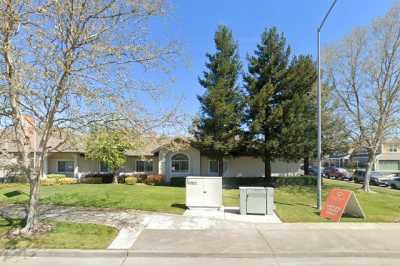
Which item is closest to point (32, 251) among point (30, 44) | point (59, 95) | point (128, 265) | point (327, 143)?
point (128, 265)

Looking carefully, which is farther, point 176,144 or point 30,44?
point 176,144

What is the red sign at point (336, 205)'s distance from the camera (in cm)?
1236

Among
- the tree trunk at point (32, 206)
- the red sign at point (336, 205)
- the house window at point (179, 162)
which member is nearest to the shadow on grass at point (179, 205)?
the red sign at point (336, 205)

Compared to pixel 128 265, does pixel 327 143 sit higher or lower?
higher

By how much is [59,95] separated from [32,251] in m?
3.90

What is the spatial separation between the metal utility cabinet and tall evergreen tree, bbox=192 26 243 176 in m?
10.8

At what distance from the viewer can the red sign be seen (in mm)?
12359

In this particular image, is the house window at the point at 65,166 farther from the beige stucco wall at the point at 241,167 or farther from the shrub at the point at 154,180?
the beige stucco wall at the point at 241,167

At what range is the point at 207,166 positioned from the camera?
31.5 metres

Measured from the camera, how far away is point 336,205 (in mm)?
12758

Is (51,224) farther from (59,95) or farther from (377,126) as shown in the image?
(377,126)

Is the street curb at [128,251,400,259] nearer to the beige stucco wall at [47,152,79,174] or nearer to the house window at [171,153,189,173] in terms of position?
the house window at [171,153,189,173]

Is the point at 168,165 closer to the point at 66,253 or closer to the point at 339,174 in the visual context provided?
the point at 66,253

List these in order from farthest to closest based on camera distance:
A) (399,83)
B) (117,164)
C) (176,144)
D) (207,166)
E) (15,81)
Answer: (207,166) < (117,164) < (399,83) < (176,144) < (15,81)
